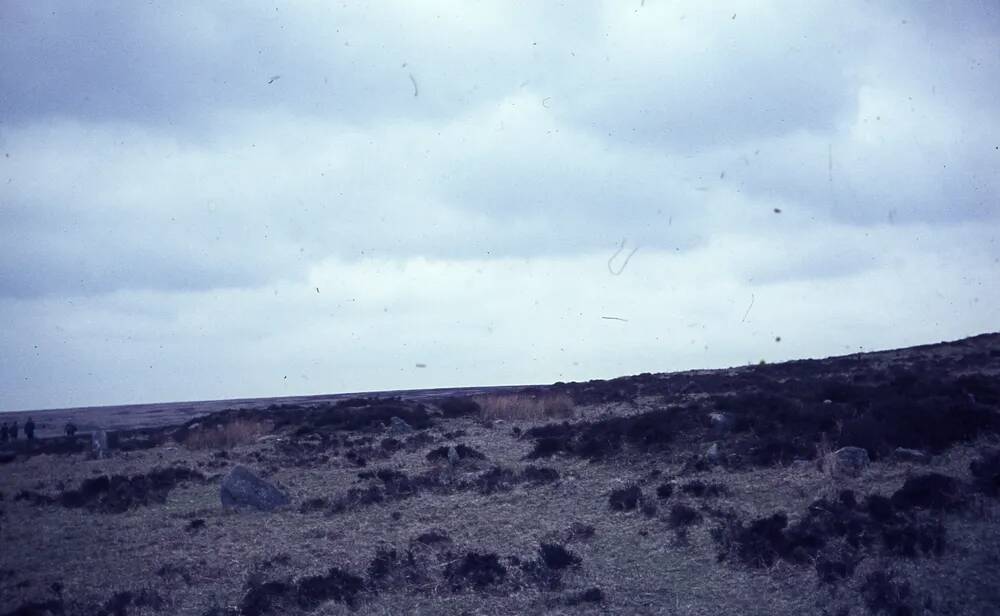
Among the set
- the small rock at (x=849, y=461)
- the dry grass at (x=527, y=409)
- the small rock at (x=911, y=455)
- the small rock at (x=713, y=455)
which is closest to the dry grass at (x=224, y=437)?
the dry grass at (x=527, y=409)

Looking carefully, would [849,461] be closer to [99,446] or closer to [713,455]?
[713,455]

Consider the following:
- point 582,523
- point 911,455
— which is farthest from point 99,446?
point 911,455

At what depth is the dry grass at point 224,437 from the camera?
37.0m

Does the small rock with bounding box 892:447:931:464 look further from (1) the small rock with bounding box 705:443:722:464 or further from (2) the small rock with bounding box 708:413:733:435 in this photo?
(2) the small rock with bounding box 708:413:733:435

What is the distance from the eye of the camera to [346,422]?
41594 mm

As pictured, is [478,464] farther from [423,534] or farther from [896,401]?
[896,401]

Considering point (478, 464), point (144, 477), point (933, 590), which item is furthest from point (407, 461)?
point (933, 590)

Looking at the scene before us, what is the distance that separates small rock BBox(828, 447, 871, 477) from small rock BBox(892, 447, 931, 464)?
0.62m

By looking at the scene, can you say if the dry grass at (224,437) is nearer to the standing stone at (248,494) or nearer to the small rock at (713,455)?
the standing stone at (248,494)

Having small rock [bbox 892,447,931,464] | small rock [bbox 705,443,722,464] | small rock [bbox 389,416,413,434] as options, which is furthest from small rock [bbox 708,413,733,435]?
small rock [bbox 389,416,413,434]

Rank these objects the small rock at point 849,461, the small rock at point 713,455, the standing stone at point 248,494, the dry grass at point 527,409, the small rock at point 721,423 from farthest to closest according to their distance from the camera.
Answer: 1. the dry grass at point 527,409
2. the small rock at point 721,423
3. the small rock at point 713,455
4. the standing stone at point 248,494
5. the small rock at point 849,461

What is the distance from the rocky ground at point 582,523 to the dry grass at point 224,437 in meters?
6.95

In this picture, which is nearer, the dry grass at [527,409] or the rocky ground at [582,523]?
the rocky ground at [582,523]

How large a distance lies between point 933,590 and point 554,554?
19.8 ft
